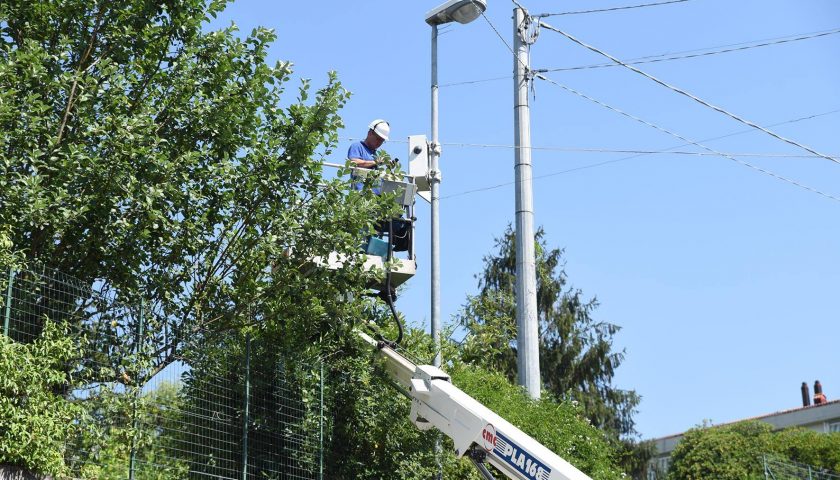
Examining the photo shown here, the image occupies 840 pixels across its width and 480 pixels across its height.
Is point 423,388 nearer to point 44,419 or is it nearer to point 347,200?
point 347,200

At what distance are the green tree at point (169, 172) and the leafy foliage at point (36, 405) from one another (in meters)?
0.90

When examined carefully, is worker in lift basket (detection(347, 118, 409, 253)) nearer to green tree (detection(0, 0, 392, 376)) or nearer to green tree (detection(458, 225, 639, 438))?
green tree (detection(0, 0, 392, 376))

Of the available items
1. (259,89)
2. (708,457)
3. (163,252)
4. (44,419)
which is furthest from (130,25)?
(708,457)

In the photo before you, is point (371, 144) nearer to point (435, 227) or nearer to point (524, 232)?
point (435, 227)

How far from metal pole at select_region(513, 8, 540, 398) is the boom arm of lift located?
3475mm

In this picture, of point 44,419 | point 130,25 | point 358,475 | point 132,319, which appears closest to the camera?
point 44,419

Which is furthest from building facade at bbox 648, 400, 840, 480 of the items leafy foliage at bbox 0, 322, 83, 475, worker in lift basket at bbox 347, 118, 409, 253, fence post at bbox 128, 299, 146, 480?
leafy foliage at bbox 0, 322, 83, 475

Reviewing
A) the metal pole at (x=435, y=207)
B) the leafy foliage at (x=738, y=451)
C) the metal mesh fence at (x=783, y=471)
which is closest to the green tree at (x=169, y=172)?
the metal pole at (x=435, y=207)

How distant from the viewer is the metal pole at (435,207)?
14945mm

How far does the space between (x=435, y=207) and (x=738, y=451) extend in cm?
1487

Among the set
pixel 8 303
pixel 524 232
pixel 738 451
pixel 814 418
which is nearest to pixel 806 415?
pixel 814 418

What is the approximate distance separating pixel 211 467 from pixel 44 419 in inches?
92.8

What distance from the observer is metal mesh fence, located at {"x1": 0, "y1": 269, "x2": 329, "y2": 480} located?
33.9ft

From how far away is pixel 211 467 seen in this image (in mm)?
11742
